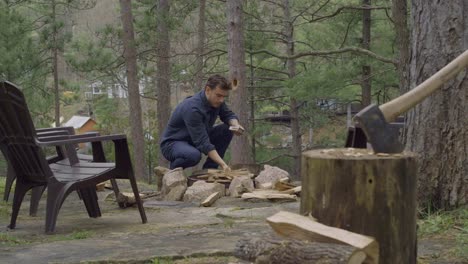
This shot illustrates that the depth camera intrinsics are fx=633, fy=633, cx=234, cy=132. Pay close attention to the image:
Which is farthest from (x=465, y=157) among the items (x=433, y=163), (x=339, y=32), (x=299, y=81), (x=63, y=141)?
(x=339, y=32)

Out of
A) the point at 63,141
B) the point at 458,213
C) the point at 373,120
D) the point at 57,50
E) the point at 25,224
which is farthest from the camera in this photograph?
the point at 57,50

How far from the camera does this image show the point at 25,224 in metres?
4.84

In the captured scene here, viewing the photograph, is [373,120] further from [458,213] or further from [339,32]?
[339,32]

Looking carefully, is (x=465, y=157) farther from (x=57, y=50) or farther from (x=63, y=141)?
(x=57, y=50)

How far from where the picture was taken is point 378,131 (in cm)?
257

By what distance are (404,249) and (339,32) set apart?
14.0 metres

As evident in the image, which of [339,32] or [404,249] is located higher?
[339,32]

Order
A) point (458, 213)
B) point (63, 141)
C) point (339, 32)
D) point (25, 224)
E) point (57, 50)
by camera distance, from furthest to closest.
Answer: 1. point (57, 50)
2. point (339, 32)
3. point (25, 224)
4. point (63, 141)
5. point (458, 213)

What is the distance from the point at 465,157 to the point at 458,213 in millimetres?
353

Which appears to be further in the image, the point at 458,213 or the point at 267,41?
the point at 267,41

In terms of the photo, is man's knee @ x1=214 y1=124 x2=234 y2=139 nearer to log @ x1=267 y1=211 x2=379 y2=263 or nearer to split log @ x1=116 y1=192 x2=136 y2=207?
split log @ x1=116 y1=192 x2=136 y2=207

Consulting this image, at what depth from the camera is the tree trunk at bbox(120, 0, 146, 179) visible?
1664 centimetres

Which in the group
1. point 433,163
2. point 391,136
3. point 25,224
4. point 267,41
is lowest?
point 25,224

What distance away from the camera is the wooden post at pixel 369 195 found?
97.0 inches
